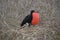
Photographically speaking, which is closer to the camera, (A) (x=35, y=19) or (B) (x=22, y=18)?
(A) (x=35, y=19)

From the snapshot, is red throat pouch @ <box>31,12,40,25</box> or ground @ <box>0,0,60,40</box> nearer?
ground @ <box>0,0,60,40</box>

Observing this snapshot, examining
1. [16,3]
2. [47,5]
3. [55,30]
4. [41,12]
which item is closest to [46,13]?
[41,12]

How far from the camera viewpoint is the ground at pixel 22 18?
16.8 ft

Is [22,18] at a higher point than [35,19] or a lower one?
lower

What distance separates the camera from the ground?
201 inches

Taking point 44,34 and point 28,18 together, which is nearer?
point 44,34

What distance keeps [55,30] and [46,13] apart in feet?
6.35

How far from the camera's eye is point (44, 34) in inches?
207

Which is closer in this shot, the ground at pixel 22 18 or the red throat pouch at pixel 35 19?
the ground at pixel 22 18

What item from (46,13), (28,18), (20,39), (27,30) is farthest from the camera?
(46,13)

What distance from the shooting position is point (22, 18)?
708 cm

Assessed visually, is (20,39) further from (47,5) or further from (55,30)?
(47,5)

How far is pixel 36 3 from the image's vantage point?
809cm

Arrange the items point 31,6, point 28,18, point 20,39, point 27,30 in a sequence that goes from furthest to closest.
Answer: point 31,6 < point 28,18 < point 27,30 < point 20,39
